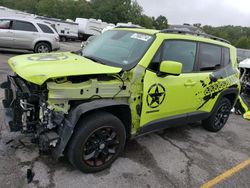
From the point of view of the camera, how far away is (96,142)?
3480 millimetres

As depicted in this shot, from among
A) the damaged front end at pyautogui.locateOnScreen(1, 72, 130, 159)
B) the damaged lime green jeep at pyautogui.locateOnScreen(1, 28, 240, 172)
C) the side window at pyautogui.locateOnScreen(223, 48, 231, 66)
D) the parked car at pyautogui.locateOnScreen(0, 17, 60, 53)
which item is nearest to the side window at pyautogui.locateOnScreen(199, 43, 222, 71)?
the damaged lime green jeep at pyautogui.locateOnScreen(1, 28, 240, 172)

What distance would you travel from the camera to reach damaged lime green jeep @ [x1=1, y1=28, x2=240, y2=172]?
318 cm

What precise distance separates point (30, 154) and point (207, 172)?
8.50 feet

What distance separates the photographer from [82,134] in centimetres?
325

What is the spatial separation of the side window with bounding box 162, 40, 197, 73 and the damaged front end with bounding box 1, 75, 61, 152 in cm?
185

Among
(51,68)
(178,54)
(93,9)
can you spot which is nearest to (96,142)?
(51,68)

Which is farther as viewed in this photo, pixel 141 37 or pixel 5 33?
pixel 5 33

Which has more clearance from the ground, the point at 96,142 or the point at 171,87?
the point at 171,87

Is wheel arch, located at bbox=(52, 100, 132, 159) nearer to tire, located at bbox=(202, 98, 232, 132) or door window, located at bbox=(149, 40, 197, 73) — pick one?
door window, located at bbox=(149, 40, 197, 73)

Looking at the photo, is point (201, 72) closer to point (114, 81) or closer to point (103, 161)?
point (114, 81)

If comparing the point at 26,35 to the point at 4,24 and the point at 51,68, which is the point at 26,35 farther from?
the point at 51,68

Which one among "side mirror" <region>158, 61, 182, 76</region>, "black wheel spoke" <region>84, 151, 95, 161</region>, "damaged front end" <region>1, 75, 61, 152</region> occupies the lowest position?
"black wheel spoke" <region>84, 151, 95, 161</region>

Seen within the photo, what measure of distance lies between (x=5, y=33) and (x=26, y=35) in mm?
892

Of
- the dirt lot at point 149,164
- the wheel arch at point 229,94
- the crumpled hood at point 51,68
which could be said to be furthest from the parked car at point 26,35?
the wheel arch at point 229,94
